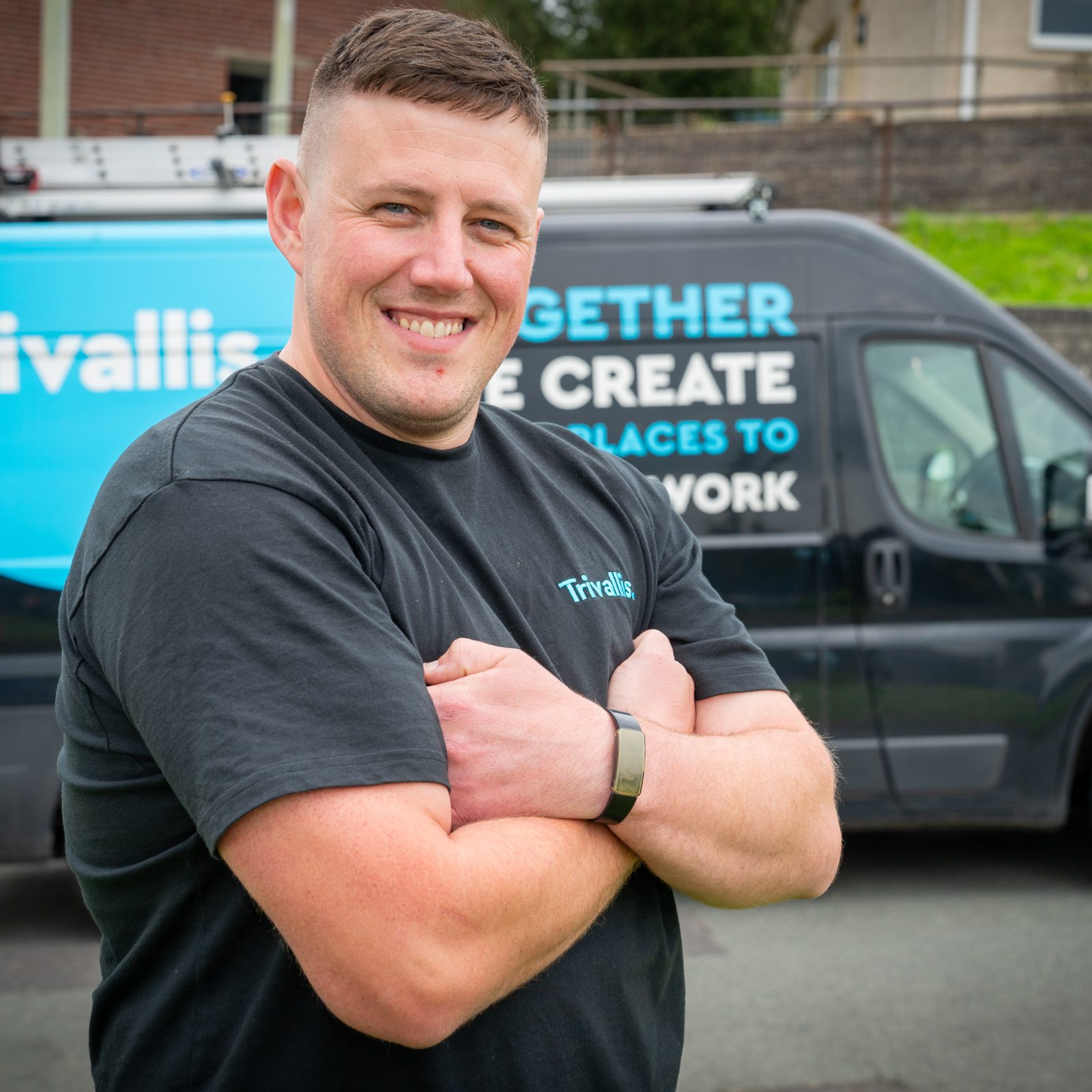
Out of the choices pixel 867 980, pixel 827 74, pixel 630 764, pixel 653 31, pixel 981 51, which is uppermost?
pixel 653 31

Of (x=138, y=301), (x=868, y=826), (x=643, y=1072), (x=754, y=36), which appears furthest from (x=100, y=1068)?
(x=754, y=36)

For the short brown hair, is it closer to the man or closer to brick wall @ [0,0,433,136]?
the man

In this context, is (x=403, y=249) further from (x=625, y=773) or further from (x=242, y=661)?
(x=625, y=773)

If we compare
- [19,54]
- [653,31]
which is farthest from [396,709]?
[653,31]

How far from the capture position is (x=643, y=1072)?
151cm

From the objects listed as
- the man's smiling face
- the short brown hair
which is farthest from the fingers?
the short brown hair

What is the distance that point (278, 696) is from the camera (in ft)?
4.01

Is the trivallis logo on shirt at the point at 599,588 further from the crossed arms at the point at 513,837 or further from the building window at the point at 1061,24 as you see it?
the building window at the point at 1061,24

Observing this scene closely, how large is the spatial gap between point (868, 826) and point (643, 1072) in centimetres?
335

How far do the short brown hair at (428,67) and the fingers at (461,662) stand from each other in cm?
67

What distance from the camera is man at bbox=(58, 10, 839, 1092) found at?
1225 mm

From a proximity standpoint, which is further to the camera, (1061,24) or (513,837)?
(1061,24)

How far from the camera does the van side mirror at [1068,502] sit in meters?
4.48

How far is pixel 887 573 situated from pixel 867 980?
144cm
